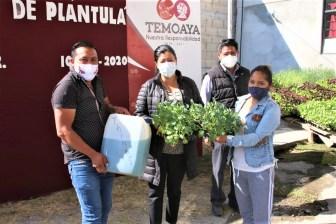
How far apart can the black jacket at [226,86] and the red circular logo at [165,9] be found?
6.14ft

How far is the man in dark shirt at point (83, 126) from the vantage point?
2977mm

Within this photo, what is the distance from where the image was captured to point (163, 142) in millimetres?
3730

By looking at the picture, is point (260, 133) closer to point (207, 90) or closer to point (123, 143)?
point (123, 143)

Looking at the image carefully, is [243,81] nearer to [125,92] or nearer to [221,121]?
[221,121]

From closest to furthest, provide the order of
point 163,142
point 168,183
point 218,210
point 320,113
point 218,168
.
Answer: point 163,142, point 168,183, point 218,168, point 218,210, point 320,113

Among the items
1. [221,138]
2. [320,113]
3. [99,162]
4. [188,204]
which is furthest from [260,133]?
[320,113]

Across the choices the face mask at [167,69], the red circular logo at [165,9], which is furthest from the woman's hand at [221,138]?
the red circular logo at [165,9]

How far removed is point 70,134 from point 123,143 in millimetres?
414

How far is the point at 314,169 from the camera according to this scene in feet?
21.9

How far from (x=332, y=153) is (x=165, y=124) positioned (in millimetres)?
4777

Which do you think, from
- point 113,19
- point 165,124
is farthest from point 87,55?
point 113,19

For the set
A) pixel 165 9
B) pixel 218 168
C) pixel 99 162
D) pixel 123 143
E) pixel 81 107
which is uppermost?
pixel 165 9

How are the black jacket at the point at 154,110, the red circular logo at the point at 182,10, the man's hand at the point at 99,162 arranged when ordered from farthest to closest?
1. the red circular logo at the point at 182,10
2. the black jacket at the point at 154,110
3. the man's hand at the point at 99,162

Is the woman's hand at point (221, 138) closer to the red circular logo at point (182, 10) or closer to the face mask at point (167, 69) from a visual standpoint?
the face mask at point (167, 69)
